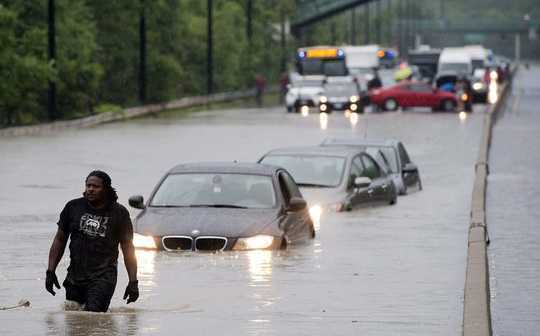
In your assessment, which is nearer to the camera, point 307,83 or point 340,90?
point 340,90

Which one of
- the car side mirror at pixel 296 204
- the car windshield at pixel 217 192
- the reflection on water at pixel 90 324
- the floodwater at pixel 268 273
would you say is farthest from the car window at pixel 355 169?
the reflection on water at pixel 90 324

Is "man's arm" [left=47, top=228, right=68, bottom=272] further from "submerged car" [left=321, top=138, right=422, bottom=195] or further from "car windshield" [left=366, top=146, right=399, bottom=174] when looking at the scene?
"car windshield" [left=366, top=146, right=399, bottom=174]

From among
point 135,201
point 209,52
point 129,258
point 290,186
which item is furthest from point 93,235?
point 209,52

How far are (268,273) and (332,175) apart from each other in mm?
9593

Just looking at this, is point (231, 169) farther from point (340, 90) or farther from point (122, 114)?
point (340, 90)

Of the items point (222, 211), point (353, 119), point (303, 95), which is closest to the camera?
point (222, 211)

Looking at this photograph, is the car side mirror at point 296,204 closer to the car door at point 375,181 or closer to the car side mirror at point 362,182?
the car side mirror at point 362,182

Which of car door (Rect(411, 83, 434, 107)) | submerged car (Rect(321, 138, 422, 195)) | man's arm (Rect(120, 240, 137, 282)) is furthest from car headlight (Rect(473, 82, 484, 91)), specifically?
man's arm (Rect(120, 240, 137, 282))

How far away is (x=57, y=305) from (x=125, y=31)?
64859 millimetres

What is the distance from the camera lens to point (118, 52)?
78375 millimetres

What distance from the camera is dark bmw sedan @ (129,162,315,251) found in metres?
18.9

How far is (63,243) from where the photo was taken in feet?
40.8

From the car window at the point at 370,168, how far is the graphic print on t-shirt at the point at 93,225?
15.6m

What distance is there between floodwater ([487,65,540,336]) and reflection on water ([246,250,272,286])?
7.20ft
